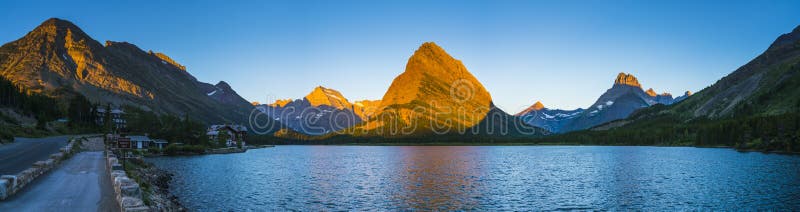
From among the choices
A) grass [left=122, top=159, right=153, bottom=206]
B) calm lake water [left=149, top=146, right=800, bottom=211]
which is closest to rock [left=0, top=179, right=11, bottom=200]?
grass [left=122, top=159, right=153, bottom=206]

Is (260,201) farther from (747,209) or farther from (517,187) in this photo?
(747,209)

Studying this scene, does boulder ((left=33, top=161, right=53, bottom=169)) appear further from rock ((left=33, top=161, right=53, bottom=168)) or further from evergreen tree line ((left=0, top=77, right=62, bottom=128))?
evergreen tree line ((left=0, top=77, right=62, bottom=128))

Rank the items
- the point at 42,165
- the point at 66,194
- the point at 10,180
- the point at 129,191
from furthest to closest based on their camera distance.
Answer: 1. the point at 42,165
2. the point at 66,194
3. the point at 10,180
4. the point at 129,191

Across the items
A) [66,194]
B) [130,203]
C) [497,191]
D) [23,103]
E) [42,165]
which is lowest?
[497,191]

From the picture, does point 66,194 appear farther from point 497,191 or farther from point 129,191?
point 497,191

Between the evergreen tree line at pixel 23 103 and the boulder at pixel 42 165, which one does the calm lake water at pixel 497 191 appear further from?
the evergreen tree line at pixel 23 103

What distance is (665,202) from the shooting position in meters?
→ 48.5

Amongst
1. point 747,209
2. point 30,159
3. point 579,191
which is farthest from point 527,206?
point 30,159

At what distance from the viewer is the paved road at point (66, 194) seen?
2461 centimetres

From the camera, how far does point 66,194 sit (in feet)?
93.6

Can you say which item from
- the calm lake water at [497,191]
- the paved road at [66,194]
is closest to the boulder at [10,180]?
the paved road at [66,194]

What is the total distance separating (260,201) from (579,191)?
127 ft

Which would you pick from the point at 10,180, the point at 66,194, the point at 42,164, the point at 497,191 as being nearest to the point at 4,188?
the point at 10,180

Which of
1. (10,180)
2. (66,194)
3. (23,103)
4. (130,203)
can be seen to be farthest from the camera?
(23,103)
